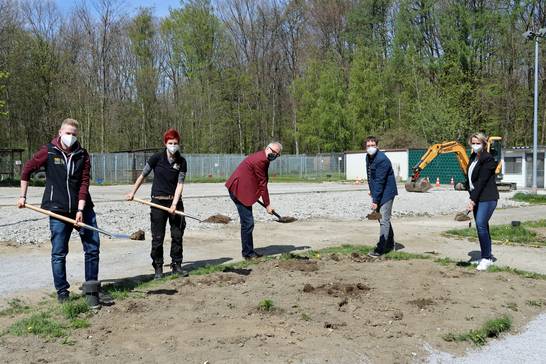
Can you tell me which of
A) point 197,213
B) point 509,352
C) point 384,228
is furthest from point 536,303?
point 197,213

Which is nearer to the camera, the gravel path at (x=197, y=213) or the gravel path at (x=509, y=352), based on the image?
the gravel path at (x=509, y=352)

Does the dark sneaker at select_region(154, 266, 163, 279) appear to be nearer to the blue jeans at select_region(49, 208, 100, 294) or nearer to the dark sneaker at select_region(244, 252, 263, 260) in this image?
the blue jeans at select_region(49, 208, 100, 294)

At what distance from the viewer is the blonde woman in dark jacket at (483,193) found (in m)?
8.13

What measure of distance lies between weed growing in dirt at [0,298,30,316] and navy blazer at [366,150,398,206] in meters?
5.57

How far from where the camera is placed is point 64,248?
20.4 ft

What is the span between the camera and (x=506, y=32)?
4291 cm

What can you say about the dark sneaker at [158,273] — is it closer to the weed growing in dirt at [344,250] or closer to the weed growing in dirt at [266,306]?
the weed growing in dirt at [266,306]

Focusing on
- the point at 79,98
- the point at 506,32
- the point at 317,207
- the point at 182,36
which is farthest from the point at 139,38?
the point at 317,207

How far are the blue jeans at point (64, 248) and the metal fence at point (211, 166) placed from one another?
3425 cm

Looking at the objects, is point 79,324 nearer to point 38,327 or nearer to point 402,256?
point 38,327

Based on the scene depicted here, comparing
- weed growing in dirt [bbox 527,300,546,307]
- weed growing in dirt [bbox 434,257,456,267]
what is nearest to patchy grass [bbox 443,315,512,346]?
weed growing in dirt [bbox 527,300,546,307]

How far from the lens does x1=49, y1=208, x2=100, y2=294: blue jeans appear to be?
6.16m

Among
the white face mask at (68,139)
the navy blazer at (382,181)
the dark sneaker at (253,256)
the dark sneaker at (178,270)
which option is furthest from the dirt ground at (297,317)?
the white face mask at (68,139)

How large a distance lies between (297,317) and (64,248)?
275cm
